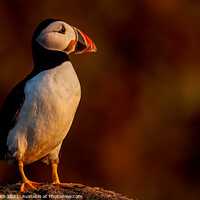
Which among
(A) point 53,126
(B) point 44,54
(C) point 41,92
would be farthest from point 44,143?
(B) point 44,54

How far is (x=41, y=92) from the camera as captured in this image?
153 inches

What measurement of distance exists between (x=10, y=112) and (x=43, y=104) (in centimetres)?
35

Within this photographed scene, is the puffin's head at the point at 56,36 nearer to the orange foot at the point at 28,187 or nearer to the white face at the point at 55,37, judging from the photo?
the white face at the point at 55,37

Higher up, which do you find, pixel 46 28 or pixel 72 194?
pixel 46 28

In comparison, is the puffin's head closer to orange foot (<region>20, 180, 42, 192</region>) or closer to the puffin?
the puffin

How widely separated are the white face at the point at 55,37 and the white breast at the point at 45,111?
0.18 m

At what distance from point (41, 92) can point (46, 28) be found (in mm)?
590

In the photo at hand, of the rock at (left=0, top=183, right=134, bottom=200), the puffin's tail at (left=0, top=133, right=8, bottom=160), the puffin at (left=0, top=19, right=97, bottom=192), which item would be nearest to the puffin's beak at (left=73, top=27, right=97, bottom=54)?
the puffin at (left=0, top=19, right=97, bottom=192)

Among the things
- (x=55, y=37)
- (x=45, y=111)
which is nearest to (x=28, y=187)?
(x=45, y=111)

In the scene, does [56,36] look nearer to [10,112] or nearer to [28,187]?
[10,112]

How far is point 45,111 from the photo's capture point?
153 inches

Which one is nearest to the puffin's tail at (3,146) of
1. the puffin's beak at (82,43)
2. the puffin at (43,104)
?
the puffin at (43,104)

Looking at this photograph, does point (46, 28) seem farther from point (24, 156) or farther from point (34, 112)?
point (24, 156)

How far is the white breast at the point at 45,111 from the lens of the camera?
12.8 feet
